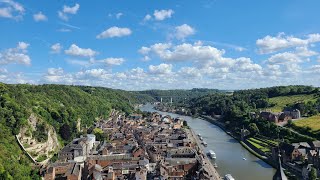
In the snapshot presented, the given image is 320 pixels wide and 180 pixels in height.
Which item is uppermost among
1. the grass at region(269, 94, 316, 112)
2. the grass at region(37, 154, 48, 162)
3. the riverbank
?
the grass at region(269, 94, 316, 112)

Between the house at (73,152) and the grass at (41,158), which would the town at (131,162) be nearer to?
the house at (73,152)

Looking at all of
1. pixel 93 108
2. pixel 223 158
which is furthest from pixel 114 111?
pixel 223 158

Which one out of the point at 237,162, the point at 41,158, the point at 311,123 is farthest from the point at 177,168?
the point at 311,123

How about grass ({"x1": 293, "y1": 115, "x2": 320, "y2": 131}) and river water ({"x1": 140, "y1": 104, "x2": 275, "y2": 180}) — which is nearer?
river water ({"x1": 140, "y1": 104, "x2": 275, "y2": 180})

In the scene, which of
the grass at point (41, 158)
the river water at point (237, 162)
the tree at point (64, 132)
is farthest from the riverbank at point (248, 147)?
the tree at point (64, 132)

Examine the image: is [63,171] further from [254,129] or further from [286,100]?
[286,100]

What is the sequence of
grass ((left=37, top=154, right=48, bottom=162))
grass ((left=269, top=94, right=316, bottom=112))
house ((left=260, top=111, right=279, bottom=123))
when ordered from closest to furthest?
grass ((left=37, top=154, right=48, bottom=162))
house ((left=260, top=111, right=279, bottom=123))
grass ((left=269, top=94, right=316, bottom=112))

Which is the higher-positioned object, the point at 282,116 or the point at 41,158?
the point at 282,116

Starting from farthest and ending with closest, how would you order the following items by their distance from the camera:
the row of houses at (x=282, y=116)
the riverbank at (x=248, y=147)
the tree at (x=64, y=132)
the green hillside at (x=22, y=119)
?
the row of houses at (x=282, y=116) → the tree at (x=64, y=132) → the riverbank at (x=248, y=147) → the green hillside at (x=22, y=119)

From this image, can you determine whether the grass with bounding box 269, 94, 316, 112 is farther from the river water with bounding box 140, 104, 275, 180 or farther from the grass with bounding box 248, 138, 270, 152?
the grass with bounding box 248, 138, 270, 152

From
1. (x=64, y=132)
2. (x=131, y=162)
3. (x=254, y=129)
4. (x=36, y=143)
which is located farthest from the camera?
(x=254, y=129)

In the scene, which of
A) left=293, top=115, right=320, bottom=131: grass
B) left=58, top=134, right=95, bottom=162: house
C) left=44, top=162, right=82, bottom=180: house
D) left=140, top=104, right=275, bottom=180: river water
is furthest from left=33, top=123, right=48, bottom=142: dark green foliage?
left=293, top=115, right=320, bottom=131: grass

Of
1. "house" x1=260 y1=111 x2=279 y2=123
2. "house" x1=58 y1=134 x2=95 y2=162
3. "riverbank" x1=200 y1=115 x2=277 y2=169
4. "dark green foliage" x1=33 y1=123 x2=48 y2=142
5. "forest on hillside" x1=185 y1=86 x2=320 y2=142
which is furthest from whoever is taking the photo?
"house" x1=260 y1=111 x2=279 y2=123

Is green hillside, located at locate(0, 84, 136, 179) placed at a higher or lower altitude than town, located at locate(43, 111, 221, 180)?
higher
